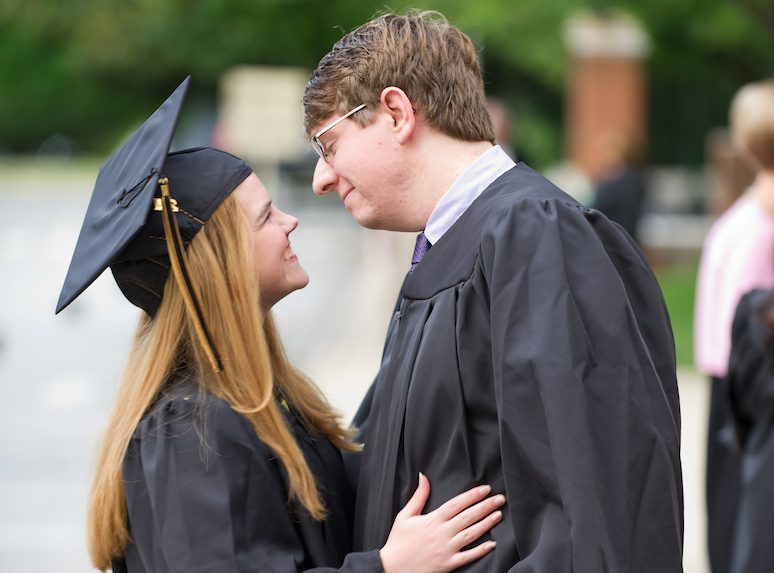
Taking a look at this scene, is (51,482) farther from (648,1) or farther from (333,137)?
(648,1)

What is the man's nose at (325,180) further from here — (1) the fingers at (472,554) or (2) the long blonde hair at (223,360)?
(1) the fingers at (472,554)

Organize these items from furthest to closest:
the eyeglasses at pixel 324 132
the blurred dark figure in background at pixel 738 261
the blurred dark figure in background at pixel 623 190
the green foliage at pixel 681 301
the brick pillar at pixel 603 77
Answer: the brick pillar at pixel 603 77 < the green foliage at pixel 681 301 < the blurred dark figure in background at pixel 623 190 < the blurred dark figure in background at pixel 738 261 < the eyeglasses at pixel 324 132

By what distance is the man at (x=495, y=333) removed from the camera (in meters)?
2.12

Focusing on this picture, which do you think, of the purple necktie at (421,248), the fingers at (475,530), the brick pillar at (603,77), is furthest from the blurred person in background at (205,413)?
the brick pillar at (603,77)

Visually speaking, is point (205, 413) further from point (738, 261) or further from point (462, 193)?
point (738, 261)

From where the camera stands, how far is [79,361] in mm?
12445

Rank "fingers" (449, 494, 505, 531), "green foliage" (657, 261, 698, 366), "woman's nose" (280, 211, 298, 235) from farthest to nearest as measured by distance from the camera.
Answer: "green foliage" (657, 261, 698, 366) → "woman's nose" (280, 211, 298, 235) → "fingers" (449, 494, 505, 531)

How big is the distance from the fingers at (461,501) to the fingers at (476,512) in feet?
0.04

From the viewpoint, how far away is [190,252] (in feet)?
8.50

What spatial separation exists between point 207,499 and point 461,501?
0.48 meters

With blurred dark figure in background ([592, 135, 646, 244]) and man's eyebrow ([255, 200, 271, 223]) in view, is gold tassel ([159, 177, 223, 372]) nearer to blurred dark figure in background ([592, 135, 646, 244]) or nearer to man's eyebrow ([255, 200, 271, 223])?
man's eyebrow ([255, 200, 271, 223])

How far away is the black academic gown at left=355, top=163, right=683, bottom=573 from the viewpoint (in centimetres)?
211

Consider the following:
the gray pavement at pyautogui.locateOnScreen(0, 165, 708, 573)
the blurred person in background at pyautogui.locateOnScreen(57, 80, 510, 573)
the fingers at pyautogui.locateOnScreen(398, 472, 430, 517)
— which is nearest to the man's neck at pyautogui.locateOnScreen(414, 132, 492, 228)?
the blurred person in background at pyautogui.locateOnScreen(57, 80, 510, 573)

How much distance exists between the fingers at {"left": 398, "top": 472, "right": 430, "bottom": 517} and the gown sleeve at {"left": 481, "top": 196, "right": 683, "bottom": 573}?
22cm
